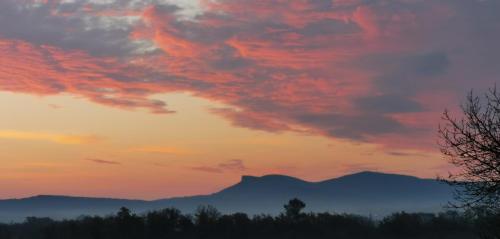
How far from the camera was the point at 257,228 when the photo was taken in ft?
196

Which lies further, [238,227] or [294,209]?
[294,209]

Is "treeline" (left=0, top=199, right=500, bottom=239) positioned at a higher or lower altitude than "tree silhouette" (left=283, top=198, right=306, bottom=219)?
lower

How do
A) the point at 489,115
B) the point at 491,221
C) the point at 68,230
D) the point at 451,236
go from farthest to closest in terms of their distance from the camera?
1. the point at 68,230
2. the point at 451,236
3. the point at 491,221
4. the point at 489,115

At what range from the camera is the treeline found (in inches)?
2250

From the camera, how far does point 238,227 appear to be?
59469 millimetres

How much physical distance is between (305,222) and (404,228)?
849cm

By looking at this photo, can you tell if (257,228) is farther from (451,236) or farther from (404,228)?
(451,236)

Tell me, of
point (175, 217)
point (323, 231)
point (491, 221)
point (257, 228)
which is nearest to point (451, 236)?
point (323, 231)

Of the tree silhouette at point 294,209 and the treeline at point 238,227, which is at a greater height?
the tree silhouette at point 294,209

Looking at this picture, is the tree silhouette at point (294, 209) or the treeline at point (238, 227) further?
the tree silhouette at point (294, 209)

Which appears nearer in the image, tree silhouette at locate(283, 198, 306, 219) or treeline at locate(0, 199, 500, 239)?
treeline at locate(0, 199, 500, 239)

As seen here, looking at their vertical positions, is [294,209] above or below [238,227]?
above

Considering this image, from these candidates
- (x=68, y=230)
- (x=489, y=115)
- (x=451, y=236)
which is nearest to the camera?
(x=489, y=115)

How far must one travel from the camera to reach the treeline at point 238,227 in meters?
57.2
